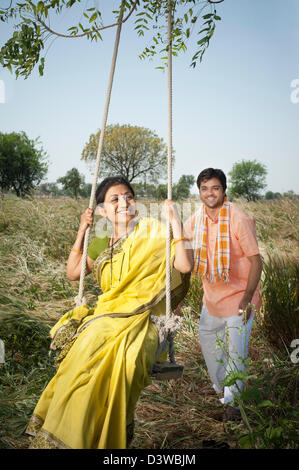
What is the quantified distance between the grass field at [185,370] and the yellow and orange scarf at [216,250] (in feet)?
2.33

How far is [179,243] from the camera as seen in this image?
7.34 ft

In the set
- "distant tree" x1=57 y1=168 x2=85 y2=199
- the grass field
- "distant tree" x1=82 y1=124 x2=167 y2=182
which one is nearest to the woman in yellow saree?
the grass field

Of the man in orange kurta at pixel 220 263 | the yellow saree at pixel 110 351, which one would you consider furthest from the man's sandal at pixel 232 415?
the yellow saree at pixel 110 351

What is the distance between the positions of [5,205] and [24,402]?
6.57 meters

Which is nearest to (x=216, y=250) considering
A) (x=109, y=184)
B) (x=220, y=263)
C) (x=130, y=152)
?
(x=220, y=263)

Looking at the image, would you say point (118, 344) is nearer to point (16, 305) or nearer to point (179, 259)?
point (179, 259)

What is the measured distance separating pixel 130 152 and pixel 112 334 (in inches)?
685

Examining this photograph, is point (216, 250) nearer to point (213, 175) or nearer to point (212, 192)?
point (212, 192)

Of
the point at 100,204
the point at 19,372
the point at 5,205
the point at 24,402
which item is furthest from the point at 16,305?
the point at 5,205

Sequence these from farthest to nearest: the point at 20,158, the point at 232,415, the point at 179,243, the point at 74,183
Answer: the point at 20,158, the point at 74,183, the point at 232,415, the point at 179,243

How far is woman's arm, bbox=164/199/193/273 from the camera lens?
2215 mm

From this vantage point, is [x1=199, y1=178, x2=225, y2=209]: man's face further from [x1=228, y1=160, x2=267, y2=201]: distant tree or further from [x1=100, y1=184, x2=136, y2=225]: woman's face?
[x1=228, y1=160, x2=267, y2=201]: distant tree

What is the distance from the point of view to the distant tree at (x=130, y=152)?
17795mm

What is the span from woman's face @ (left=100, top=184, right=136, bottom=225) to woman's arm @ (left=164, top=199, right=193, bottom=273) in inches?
12.9
